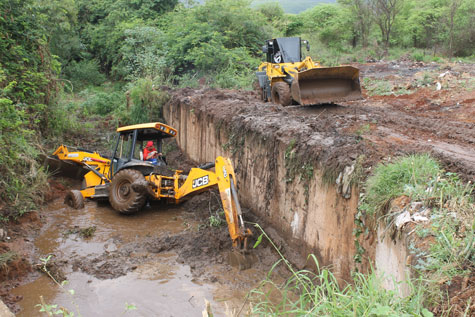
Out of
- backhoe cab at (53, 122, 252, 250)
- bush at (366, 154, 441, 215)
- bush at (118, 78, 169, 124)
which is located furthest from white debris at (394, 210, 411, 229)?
bush at (118, 78, 169, 124)

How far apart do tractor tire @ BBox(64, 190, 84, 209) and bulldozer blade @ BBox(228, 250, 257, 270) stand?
483cm

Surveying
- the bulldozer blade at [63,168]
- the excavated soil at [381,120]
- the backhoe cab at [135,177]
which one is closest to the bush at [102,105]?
the excavated soil at [381,120]

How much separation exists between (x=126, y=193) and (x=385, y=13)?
24.6 m

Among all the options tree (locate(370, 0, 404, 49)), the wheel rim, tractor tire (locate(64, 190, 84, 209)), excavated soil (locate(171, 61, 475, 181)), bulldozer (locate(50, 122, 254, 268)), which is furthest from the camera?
tree (locate(370, 0, 404, 49))

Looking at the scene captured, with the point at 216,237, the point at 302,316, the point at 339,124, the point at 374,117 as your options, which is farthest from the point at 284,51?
the point at 302,316

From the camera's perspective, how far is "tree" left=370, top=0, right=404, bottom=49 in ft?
90.2

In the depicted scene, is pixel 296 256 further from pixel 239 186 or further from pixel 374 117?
pixel 374 117

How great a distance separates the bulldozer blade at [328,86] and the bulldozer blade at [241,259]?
194 inches

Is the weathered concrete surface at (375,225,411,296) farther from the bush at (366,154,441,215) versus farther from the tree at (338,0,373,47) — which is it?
the tree at (338,0,373,47)

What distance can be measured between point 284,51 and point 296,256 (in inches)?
331

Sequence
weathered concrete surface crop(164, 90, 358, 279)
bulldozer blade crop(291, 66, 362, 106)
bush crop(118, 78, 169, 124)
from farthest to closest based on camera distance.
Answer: bush crop(118, 78, 169, 124) < bulldozer blade crop(291, 66, 362, 106) < weathered concrete surface crop(164, 90, 358, 279)

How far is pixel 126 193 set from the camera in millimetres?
9672

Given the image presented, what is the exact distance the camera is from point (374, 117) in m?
9.37

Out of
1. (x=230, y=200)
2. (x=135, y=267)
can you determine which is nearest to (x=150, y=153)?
(x=135, y=267)
